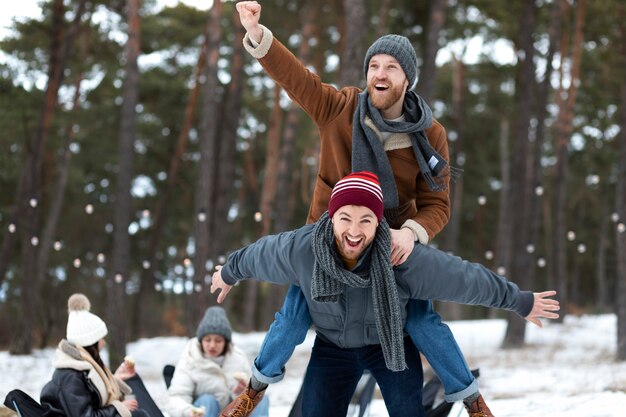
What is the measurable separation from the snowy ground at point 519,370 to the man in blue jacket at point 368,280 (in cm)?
219

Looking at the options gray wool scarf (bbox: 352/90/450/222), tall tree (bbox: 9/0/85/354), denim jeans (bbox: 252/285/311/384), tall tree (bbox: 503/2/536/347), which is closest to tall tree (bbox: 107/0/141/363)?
tall tree (bbox: 9/0/85/354)

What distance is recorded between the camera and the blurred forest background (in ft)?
37.7

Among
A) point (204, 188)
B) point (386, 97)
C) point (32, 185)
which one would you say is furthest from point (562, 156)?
point (386, 97)

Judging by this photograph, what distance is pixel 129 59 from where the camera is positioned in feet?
37.3

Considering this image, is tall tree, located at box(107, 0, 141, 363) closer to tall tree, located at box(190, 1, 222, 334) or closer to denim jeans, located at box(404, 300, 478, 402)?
tall tree, located at box(190, 1, 222, 334)

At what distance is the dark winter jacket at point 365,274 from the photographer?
9.34 feet

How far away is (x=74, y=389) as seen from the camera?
4.14m

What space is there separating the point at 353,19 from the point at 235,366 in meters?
5.92

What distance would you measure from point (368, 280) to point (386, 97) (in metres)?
0.74

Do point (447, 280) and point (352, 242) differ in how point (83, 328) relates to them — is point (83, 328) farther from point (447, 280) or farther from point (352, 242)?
point (447, 280)

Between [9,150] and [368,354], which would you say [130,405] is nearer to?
[368,354]

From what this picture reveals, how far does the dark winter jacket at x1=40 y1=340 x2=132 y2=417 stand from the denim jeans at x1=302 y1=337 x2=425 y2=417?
4.81 feet

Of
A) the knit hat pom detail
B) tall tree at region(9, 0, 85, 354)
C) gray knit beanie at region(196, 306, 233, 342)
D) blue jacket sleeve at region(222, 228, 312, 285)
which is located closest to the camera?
blue jacket sleeve at region(222, 228, 312, 285)

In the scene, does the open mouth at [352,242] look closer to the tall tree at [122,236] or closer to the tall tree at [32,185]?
the tall tree at [122,236]
